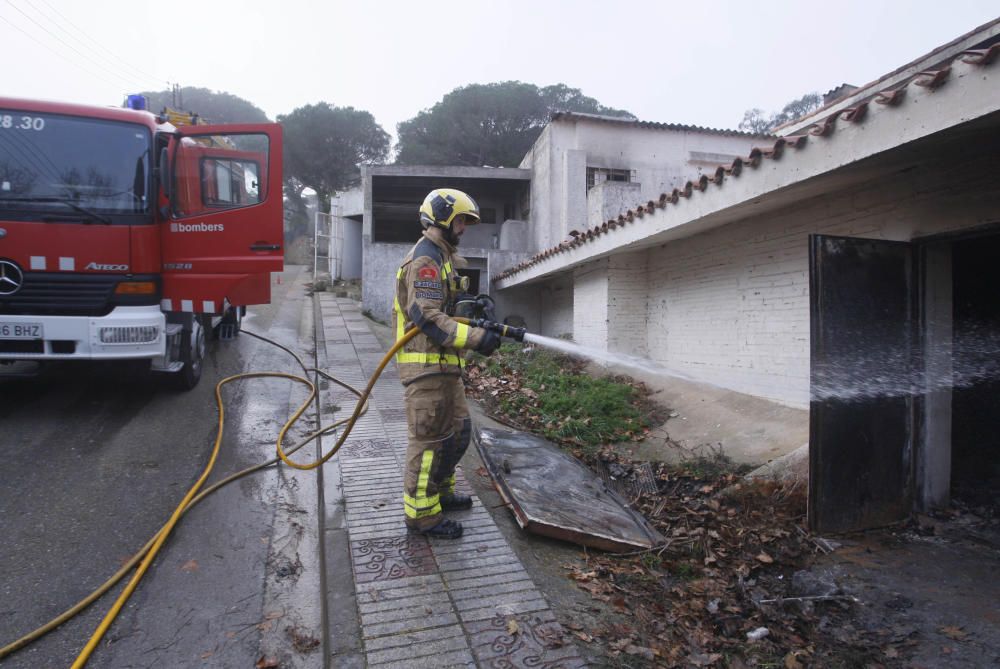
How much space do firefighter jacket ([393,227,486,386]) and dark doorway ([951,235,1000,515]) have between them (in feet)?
14.9

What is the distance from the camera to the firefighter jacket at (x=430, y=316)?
3.29 meters

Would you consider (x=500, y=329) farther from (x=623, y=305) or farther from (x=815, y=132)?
(x=623, y=305)

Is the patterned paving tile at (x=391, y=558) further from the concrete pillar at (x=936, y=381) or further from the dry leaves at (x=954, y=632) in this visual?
the concrete pillar at (x=936, y=381)

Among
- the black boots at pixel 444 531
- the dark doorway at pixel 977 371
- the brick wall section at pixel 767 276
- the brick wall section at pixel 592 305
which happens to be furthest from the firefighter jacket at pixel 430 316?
the brick wall section at pixel 592 305

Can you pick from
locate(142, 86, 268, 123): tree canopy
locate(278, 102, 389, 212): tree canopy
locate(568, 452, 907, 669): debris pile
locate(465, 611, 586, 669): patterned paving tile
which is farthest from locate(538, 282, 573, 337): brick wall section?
locate(142, 86, 268, 123): tree canopy

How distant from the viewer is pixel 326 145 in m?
32.2

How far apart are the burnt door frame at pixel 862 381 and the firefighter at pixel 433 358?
255 centimetres

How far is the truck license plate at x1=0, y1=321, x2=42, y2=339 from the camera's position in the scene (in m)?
5.12

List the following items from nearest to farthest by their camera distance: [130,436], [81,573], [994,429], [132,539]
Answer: [81,573] → [132,539] → [130,436] → [994,429]

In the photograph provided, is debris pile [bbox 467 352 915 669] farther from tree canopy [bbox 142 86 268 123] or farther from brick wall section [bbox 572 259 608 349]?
tree canopy [bbox 142 86 268 123]

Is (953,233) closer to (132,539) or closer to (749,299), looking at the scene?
(749,299)

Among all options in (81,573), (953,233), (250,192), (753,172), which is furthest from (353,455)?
(953,233)

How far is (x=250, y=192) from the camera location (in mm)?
6230

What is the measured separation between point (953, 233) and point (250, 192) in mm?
6442
